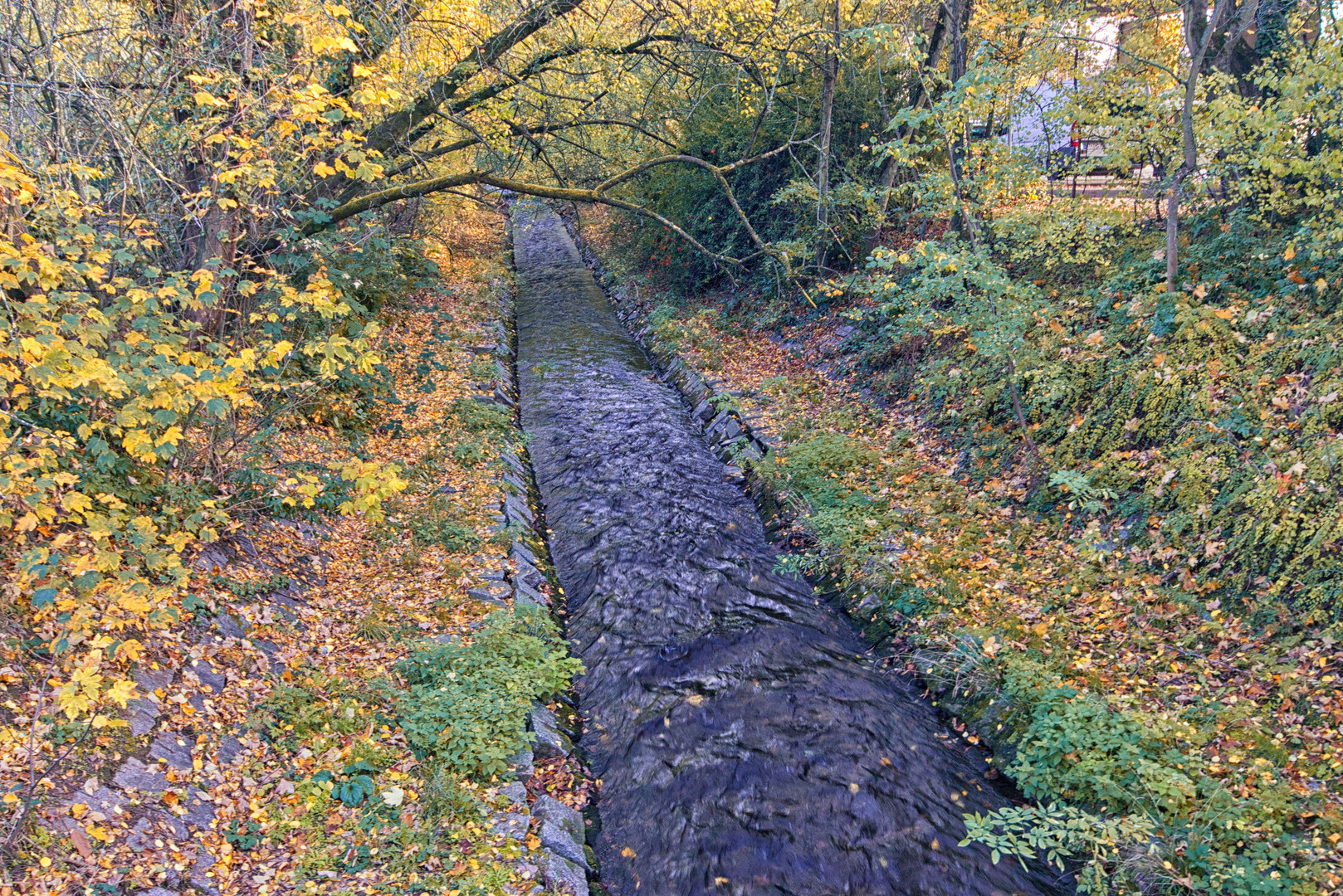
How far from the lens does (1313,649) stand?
189 inches

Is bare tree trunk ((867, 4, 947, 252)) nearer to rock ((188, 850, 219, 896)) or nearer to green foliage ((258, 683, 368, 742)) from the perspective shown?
green foliage ((258, 683, 368, 742))

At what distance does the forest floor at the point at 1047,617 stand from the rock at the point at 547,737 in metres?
3.07

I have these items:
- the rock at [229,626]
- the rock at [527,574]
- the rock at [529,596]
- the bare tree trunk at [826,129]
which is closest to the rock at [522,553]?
the rock at [527,574]

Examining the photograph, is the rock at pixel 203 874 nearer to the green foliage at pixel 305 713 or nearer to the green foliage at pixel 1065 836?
the green foliage at pixel 305 713

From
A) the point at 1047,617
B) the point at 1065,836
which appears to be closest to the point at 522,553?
the point at 1047,617

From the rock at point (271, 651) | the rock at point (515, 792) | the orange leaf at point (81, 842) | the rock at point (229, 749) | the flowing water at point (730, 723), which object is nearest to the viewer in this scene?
the orange leaf at point (81, 842)

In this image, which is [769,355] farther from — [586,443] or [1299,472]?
[1299,472]

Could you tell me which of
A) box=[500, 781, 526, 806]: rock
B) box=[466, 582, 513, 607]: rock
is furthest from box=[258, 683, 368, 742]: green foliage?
box=[466, 582, 513, 607]: rock

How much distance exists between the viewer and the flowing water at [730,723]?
466 cm

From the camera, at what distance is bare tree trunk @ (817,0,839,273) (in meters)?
10.9

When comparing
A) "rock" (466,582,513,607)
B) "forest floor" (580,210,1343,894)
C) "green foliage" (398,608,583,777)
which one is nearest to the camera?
"forest floor" (580,210,1343,894)

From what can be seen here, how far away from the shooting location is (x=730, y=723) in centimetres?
581

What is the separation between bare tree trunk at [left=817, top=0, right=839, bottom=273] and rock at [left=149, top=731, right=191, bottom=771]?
9272mm

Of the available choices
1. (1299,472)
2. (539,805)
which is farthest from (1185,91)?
(539,805)
